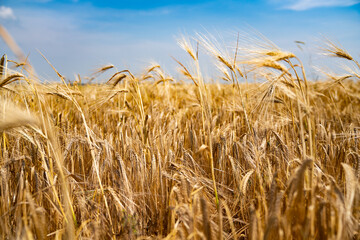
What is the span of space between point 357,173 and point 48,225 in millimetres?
1788

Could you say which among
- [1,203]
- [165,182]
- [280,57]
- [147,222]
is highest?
[280,57]

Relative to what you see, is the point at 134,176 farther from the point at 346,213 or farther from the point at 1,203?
the point at 346,213

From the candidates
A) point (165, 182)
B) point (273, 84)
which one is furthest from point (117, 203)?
point (273, 84)

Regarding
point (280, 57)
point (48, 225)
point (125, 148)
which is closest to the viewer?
point (280, 57)

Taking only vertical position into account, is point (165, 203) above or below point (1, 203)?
below

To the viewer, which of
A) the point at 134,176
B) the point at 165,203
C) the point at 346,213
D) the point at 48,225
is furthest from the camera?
the point at 134,176

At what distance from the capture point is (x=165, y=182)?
5.38ft

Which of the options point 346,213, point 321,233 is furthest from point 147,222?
point 346,213

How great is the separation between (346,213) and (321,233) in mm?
149

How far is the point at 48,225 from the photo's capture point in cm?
139

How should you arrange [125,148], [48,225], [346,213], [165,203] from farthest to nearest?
1. [125,148]
2. [165,203]
3. [48,225]
4. [346,213]

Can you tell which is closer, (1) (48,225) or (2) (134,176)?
(1) (48,225)

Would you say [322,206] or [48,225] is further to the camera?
[48,225]

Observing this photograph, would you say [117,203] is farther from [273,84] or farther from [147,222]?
[273,84]
